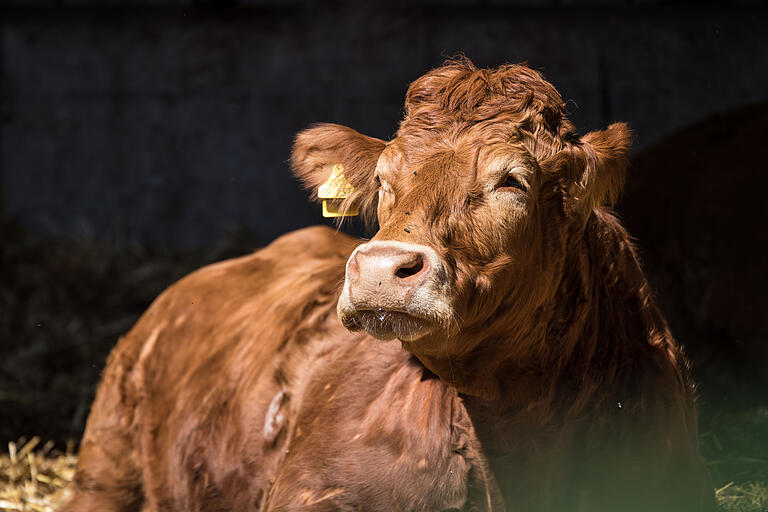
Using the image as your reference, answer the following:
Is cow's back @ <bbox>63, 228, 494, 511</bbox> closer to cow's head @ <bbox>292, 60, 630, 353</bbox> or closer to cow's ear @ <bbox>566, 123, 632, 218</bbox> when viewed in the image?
cow's head @ <bbox>292, 60, 630, 353</bbox>

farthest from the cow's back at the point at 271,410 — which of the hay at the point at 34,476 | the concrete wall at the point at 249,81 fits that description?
the concrete wall at the point at 249,81

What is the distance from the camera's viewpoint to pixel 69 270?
6672 millimetres

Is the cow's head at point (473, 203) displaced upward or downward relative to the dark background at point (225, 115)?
upward

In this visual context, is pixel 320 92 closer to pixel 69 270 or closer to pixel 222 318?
pixel 69 270

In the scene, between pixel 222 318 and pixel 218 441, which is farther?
pixel 222 318

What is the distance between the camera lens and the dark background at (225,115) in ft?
17.9

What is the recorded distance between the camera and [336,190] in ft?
9.30

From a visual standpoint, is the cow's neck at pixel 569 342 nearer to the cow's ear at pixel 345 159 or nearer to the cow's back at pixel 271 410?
the cow's back at pixel 271 410

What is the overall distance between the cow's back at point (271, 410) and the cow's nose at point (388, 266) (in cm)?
64

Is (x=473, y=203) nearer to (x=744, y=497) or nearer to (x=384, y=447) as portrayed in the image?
(x=384, y=447)

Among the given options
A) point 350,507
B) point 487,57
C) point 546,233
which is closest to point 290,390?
point 350,507

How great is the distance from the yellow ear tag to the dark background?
263cm

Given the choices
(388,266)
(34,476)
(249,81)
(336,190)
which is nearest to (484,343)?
(388,266)

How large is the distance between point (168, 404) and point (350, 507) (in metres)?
1.50
